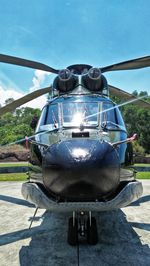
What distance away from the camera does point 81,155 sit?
8.02 feet

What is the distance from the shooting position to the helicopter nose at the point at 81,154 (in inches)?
95.0

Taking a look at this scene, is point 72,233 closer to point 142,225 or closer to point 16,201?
point 142,225

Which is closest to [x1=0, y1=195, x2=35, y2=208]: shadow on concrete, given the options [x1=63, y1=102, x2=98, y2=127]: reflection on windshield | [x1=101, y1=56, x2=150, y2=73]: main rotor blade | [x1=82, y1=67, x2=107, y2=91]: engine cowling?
[x1=63, y1=102, x2=98, y2=127]: reflection on windshield

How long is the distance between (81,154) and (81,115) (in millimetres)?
1522

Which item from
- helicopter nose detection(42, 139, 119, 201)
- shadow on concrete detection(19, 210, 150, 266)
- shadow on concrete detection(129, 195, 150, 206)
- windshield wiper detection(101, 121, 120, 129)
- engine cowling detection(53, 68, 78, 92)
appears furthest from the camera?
shadow on concrete detection(129, 195, 150, 206)

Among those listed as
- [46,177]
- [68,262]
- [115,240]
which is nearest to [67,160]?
[46,177]

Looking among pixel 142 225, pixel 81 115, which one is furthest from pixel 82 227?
pixel 142 225

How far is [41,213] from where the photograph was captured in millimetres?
5508

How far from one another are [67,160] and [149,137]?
40.0m

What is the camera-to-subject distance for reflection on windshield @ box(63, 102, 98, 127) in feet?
12.1

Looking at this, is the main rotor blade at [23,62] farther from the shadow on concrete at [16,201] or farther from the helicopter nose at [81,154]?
the shadow on concrete at [16,201]

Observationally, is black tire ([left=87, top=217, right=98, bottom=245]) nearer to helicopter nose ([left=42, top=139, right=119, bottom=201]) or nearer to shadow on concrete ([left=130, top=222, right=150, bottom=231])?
helicopter nose ([left=42, top=139, right=119, bottom=201])

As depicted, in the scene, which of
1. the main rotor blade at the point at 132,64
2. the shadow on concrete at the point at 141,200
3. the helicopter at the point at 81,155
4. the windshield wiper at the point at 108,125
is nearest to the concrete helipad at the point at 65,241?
the helicopter at the point at 81,155

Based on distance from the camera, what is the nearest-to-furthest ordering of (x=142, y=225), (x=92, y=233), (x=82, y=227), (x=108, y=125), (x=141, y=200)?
(x=82, y=227) < (x=92, y=233) < (x=108, y=125) < (x=142, y=225) < (x=141, y=200)
